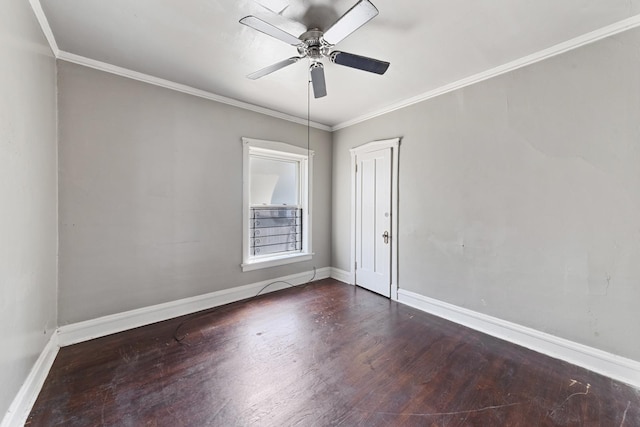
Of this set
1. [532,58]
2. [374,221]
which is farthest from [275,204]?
[532,58]

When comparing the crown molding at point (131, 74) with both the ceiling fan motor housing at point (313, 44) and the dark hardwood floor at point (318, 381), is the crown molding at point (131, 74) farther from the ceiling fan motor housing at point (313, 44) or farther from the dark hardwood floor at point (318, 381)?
→ the dark hardwood floor at point (318, 381)

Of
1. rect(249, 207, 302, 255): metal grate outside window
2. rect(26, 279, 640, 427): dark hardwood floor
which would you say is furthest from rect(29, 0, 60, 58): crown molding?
rect(26, 279, 640, 427): dark hardwood floor

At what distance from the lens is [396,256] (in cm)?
343

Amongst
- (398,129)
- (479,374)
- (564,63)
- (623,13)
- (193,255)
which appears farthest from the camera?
(398,129)

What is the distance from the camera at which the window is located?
3.49 metres

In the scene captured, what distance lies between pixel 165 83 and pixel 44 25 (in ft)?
3.14

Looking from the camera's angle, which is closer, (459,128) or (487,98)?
(487,98)

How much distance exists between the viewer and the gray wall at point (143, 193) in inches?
92.0

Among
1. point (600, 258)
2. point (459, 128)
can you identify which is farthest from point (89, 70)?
point (600, 258)

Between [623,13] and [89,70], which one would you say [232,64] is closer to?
[89,70]

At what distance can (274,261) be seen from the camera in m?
3.70

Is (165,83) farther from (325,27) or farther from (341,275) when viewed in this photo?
(341,275)

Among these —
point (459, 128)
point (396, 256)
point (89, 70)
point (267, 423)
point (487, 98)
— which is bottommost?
point (267, 423)

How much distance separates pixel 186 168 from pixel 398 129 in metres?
2.71
